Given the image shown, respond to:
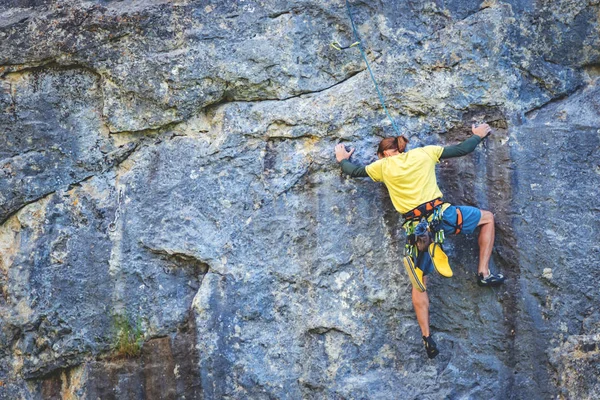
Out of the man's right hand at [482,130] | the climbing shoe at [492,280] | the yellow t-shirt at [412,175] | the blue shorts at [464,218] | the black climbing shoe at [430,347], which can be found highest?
the man's right hand at [482,130]

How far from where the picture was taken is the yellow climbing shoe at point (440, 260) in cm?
696

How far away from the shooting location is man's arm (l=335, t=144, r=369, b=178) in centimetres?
720

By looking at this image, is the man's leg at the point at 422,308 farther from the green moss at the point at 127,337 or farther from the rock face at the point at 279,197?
the green moss at the point at 127,337

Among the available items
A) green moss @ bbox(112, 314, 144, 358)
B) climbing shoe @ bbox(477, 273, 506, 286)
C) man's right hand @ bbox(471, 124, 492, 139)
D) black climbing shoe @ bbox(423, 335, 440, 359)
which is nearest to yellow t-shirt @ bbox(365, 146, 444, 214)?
man's right hand @ bbox(471, 124, 492, 139)

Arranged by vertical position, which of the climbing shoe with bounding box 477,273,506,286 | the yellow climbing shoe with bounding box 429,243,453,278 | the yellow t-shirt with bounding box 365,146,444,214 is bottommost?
the climbing shoe with bounding box 477,273,506,286

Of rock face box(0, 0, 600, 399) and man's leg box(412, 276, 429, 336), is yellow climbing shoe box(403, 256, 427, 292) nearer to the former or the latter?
man's leg box(412, 276, 429, 336)

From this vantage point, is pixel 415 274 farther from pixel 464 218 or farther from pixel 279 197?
pixel 279 197

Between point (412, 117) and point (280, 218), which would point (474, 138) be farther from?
point (280, 218)

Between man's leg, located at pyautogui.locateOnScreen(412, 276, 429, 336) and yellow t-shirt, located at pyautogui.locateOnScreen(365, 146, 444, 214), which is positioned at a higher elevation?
yellow t-shirt, located at pyautogui.locateOnScreen(365, 146, 444, 214)

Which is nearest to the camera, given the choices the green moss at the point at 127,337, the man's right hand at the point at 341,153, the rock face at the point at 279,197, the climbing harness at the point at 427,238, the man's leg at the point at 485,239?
the climbing harness at the point at 427,238

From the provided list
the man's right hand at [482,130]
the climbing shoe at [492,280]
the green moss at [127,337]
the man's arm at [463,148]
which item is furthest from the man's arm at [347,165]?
the green moss at [127,337]

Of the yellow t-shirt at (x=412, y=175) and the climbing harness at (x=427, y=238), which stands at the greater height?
the yellow t-shirt at (x=412, y=175)

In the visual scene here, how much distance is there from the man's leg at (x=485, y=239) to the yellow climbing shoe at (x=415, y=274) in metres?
0.56

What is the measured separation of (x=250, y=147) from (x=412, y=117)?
153 centimetres
